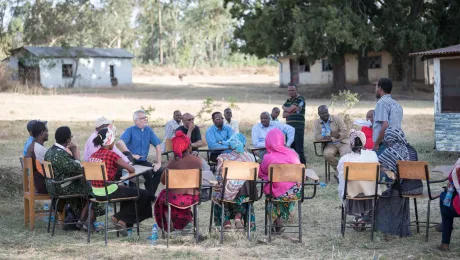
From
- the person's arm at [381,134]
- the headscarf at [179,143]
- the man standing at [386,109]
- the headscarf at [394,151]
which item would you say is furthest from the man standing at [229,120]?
the headscarf at [394,151]

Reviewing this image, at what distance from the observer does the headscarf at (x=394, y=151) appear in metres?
7.77

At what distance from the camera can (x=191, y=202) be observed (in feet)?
24.9

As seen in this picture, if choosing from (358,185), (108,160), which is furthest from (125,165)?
(358,185)

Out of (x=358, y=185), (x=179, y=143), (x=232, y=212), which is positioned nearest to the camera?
(x=358, y=185)

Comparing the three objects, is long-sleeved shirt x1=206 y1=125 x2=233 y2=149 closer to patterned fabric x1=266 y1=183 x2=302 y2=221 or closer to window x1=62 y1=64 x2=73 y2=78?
patterned fabric x1=266 y1=183 x2=302 y2=221

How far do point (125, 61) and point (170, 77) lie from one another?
387 inches

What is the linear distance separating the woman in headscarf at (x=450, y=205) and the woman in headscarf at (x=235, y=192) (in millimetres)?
2104

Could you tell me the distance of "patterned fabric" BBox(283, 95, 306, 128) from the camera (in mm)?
12539

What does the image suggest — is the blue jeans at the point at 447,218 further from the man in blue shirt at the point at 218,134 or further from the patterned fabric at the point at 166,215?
the man in blue shirt at the point at 218,134

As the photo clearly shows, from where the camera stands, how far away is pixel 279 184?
780 centimetres

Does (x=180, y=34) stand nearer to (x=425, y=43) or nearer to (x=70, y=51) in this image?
(x=70, y=51)

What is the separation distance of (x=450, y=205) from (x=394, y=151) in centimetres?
117

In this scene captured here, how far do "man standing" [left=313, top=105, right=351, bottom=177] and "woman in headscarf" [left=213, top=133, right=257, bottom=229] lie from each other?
12.5 feet

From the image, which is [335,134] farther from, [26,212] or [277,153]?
[26,212]
